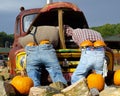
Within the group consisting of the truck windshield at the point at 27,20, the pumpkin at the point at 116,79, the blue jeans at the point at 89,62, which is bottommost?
the pumpkin at the point at 116,79

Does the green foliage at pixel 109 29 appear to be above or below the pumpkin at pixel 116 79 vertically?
above

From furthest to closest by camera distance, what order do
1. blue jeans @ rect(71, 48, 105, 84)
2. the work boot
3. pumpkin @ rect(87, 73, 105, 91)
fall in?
blue jeans @ rect(71, 48, 105, 84) → pumpkin @ rect(87, 73, 105, 91) → the work boot

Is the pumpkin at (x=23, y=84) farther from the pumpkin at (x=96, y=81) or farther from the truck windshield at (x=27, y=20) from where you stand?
the truck windshield at (x=27, y=20)

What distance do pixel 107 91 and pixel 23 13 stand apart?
465 centimetres

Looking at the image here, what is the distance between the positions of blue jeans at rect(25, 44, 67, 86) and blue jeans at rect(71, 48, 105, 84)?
33 centimetres

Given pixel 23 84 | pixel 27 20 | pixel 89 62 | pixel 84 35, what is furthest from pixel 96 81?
pixel 27 20

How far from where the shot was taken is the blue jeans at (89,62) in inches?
301

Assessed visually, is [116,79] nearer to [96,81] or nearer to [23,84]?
[96,81]

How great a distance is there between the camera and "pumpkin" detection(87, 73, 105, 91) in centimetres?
717

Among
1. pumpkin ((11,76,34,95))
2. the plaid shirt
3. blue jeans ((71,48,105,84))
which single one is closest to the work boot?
pumpkin ((11,76,34,95))

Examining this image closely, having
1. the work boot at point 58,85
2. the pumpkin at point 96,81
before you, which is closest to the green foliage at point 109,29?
the pumpkin at point 96,81

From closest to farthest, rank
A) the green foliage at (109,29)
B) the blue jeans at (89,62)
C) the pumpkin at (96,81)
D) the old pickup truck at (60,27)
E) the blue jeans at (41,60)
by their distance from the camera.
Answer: the pumpkin at (96,81) < the blue jeans at (89,62) < the blue jeans at (41,60) < the old pickup truck at (60,27) < the green foliage at (109,29)

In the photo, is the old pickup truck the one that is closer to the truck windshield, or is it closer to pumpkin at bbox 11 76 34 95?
the truck windshield

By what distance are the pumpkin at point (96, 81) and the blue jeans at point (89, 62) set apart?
25cm
